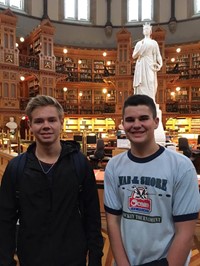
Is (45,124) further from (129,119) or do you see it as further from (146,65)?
(146,65)

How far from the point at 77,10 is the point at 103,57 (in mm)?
4057

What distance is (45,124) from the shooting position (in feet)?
4.85

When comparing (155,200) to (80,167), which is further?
(80,167)

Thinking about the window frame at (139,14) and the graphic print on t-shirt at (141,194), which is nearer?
the graphic print on t-shirt at (141,194)

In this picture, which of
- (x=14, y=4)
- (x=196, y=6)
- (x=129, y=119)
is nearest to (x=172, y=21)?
(x=196, y=6)

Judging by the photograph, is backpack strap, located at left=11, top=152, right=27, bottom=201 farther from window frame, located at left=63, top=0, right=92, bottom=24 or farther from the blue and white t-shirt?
window frame, located at left=63, top=0, right=92, bottom=24

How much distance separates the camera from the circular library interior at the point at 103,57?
635 inches

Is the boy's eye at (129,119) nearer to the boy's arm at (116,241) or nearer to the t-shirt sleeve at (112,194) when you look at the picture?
the t-shirt sleeve at (112,194)

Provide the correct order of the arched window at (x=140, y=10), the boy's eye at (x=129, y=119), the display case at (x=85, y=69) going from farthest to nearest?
the arched window at (x=140, y=10) < the display case at (x=85, y=69) < the boy's eye at (x=129, y=119)

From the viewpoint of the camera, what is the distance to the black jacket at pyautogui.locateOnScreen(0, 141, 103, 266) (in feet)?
4.77

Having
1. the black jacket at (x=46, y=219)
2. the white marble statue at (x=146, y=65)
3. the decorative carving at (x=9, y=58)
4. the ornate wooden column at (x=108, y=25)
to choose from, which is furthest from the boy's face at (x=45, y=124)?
the ornate wooden column at (x=108, y=25)

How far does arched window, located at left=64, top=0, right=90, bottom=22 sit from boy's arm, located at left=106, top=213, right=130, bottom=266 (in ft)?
64.4

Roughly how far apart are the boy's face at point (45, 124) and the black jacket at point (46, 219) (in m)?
0.11

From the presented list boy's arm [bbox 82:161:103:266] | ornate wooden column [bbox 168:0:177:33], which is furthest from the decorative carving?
boy's arm [bbox 82:161:103:266]
